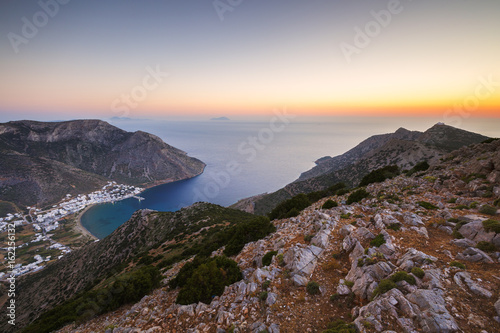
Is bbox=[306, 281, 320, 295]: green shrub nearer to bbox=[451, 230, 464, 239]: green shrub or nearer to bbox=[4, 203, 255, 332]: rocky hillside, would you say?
bbox=[451, 230, 464, 239]: green shrub

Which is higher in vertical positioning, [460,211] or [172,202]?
[460,211]

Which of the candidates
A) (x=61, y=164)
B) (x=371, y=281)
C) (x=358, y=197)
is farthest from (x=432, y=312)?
(x=61, y=164)

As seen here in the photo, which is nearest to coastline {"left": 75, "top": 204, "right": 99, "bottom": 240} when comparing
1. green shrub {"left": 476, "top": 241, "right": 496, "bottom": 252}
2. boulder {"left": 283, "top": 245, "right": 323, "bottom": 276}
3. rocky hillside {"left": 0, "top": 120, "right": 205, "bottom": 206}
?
rocky hillside {"left": 0, "top": 120, "right": 205, "bottom": 206}

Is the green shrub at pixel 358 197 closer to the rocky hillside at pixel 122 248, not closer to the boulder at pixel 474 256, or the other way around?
the boulder at pixel 474 256

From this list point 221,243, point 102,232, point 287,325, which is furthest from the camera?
point 102,232

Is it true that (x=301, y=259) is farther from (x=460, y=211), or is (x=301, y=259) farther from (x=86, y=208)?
(x=86, y=208)

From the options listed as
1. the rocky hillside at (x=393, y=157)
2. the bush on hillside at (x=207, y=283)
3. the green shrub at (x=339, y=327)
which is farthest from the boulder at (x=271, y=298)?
the rocky hillside at (x=393, y=157)

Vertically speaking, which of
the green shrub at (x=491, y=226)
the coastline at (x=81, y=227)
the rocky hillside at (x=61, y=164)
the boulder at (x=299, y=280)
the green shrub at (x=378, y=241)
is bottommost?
the coastline at (x=81, y=227)

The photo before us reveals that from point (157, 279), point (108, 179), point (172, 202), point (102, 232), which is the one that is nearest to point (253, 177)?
point (172, 202)
